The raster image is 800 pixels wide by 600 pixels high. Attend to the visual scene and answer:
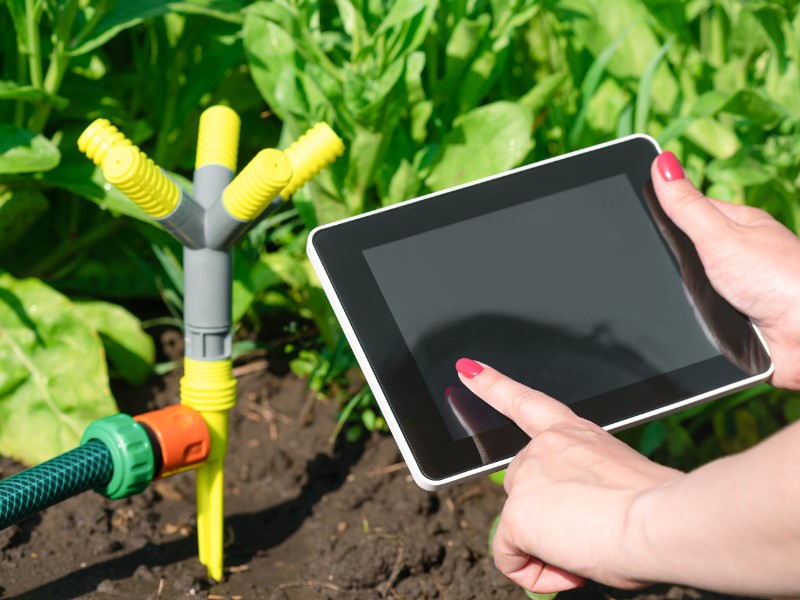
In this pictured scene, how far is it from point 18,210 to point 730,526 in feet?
4.46

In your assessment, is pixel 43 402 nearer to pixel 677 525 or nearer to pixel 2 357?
pixel 2 357

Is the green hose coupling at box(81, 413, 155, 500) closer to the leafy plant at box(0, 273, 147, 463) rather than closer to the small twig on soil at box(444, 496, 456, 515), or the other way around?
the leafy plant at box(0, 273, 147, 463)

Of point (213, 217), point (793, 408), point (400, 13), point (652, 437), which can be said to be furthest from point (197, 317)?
point (793, 408)

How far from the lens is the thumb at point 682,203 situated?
1.34 m

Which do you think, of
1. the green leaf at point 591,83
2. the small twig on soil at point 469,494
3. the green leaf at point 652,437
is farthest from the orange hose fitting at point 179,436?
the green leaf at point 591,83

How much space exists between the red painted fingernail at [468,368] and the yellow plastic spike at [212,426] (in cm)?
36

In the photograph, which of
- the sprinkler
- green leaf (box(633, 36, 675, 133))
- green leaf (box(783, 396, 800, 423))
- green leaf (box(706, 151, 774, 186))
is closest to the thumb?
green leaf (box(706, 151, 774, 186))

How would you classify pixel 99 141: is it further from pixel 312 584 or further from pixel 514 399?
pixel 312 584

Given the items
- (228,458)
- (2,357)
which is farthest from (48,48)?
(228,458)

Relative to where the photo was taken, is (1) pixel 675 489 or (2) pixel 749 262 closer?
(1) pixel 675 489

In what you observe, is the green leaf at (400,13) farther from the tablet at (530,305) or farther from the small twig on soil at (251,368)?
the small twig on soil at (251,368)

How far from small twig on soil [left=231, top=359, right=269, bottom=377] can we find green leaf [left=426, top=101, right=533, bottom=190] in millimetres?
537

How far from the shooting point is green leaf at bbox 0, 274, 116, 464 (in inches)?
61.6

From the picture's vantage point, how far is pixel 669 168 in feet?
4.50
